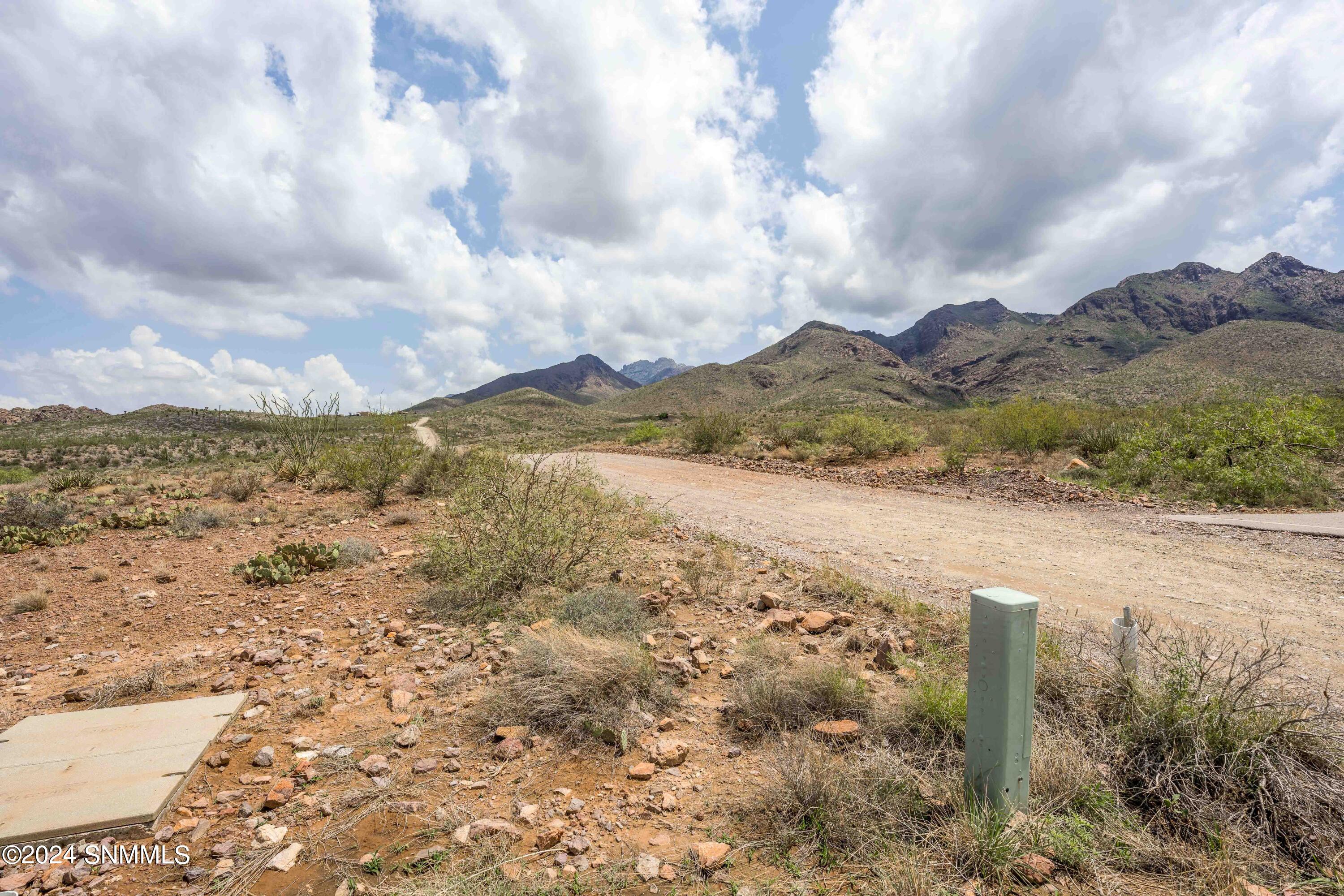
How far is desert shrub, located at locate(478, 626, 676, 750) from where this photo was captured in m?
3.34

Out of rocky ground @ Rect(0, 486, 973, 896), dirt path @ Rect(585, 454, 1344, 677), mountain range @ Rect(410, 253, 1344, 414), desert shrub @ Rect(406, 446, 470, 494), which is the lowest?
rocky ground @ Rect(0, 486, 973, 896)

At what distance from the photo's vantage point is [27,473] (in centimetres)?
1808

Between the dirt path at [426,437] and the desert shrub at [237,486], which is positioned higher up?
the dirt path at [426,437]

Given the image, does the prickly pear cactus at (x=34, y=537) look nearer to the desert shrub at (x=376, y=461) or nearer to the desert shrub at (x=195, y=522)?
the desert shrub at (x=195, y=522)

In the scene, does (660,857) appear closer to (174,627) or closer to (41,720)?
(41,720)

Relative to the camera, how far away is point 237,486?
34.7ft

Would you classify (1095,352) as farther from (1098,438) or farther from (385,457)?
(385,457)

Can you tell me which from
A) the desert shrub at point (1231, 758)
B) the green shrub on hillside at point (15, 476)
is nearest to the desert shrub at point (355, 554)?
the desert shrub at point (1231, 758)

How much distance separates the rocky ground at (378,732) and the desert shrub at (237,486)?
3910mm

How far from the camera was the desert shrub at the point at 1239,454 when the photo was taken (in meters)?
9.38

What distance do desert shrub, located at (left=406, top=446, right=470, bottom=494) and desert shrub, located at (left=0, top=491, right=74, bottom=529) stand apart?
4.66 m

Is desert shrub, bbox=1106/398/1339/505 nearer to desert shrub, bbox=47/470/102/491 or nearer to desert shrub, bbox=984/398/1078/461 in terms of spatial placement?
desert shrub, bbox=984/398/1078/461

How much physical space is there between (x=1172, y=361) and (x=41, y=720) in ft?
275

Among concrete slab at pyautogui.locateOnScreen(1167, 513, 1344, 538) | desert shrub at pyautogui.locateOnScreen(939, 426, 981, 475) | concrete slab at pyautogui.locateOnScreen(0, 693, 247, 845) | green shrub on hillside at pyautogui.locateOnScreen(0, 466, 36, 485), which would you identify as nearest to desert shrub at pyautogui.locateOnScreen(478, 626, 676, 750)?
concrete slab at pyautogui.locateOnScreen(0, 693, 247, 845)
